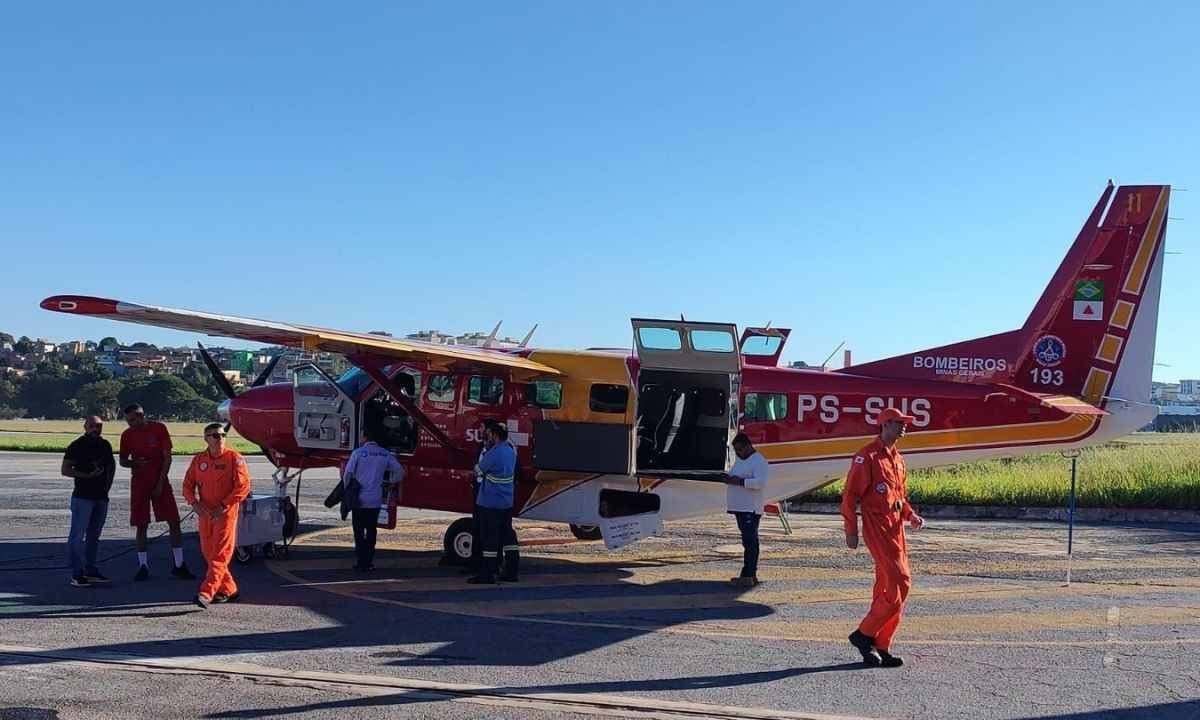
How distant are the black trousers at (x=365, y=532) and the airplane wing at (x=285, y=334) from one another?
74.4 inches

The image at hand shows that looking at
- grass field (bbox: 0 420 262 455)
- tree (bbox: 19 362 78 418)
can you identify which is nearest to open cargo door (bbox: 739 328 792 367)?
grass field (bbox: 0 420 262 455)

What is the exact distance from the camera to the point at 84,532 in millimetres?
10852

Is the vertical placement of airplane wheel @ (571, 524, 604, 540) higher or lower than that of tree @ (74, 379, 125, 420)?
lower

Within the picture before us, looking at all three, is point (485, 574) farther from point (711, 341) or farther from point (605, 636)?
point (711, 341)

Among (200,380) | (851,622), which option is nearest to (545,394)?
(851,622)

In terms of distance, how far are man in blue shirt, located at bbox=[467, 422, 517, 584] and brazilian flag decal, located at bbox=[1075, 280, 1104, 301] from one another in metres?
7.95

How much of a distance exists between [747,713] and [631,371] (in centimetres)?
695

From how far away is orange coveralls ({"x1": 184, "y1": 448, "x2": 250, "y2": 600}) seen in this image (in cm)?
997

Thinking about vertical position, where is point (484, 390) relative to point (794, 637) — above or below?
above

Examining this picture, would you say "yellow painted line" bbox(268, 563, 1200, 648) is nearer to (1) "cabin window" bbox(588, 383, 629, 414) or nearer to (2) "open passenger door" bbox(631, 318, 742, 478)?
(2) "open passenger door" bbox(631, 318, 742, 478)

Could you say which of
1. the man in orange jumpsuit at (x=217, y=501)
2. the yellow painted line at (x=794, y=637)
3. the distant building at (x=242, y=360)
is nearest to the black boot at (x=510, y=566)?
the yellow painted line at (x=794, y=637)

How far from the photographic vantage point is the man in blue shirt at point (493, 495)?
445 inches

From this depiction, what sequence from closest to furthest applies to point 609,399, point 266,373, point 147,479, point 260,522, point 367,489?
point 147,479 → point 367,489 → point 260,522 → point 609,399 → point 266,373

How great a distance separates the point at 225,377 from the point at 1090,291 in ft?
38.9
